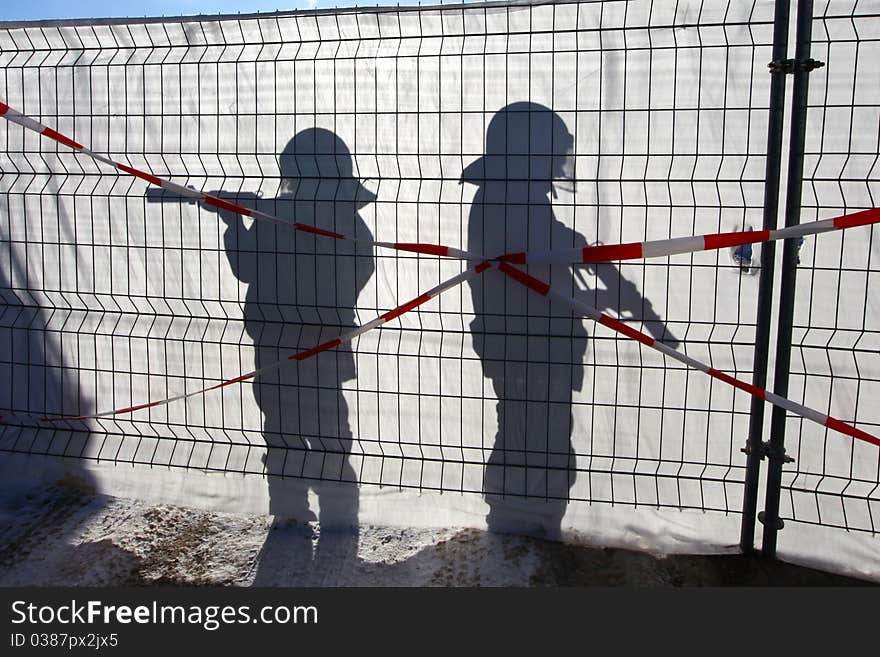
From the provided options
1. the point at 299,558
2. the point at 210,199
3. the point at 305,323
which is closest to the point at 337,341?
the point at 305,323

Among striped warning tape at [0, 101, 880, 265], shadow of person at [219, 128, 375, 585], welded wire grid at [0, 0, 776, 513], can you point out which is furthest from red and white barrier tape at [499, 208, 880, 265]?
shadow of person at [219, 128, 375, 585]

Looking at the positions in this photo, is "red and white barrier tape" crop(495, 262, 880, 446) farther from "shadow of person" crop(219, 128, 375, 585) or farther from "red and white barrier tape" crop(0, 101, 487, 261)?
"shadow of person" crop(219, 128, 375, 585)

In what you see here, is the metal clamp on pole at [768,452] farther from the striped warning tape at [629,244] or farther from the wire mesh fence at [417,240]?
the striped warning tape at [629,244]

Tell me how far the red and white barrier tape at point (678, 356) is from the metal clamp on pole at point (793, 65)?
1.31 meters

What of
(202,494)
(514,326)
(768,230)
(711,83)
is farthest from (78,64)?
(768,230)

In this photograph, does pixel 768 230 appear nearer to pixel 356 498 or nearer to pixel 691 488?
pixel 691 488

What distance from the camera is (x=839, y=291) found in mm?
3555

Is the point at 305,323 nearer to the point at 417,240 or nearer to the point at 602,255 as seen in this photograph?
the point at 417,240

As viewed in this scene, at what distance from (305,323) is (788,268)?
8.36 feet

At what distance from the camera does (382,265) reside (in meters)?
4.01

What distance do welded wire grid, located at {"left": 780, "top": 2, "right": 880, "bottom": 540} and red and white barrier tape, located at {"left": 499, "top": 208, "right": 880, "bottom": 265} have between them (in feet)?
0.90

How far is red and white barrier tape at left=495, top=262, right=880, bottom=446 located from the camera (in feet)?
10.3

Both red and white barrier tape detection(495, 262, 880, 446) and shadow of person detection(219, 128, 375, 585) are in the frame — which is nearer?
red and white barrier tape detection(495, 262, 880, 446)

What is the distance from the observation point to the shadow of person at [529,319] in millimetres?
3725
